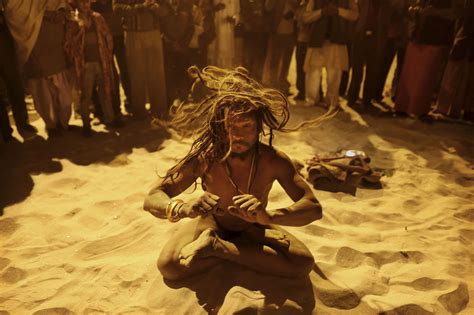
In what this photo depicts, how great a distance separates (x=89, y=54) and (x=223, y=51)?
237 centimetres

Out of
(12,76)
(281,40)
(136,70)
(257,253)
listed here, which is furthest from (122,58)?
(257,253)

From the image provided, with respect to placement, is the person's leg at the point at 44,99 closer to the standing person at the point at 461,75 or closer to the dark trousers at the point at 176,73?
the dark trousers at the point at 176,73

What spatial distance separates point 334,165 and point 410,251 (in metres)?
1.44

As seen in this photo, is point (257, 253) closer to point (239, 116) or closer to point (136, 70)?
point (239, 116)

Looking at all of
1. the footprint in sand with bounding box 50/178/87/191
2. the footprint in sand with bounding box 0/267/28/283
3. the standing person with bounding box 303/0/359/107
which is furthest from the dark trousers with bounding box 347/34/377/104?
the footprint in sand with bounding box 0/267/28/283

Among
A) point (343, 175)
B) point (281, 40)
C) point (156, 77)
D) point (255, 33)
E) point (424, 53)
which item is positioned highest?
point (255, 33)

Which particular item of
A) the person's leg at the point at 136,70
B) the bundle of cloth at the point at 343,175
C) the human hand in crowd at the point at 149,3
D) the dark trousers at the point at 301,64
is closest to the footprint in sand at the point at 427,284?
the bundle of cloth at the point at 343,175

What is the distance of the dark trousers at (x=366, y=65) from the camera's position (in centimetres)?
667

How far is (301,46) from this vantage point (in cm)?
719

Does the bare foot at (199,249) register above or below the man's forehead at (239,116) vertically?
below

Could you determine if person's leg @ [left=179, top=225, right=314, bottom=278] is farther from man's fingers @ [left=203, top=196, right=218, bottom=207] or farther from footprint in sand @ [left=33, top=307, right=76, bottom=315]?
footprint in sand @ [left=33, top=307, right=76, bottom=315]

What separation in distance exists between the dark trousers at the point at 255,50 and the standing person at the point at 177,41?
1.23 metres

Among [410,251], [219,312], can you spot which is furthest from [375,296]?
[219,312]

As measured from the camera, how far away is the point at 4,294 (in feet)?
9.05
